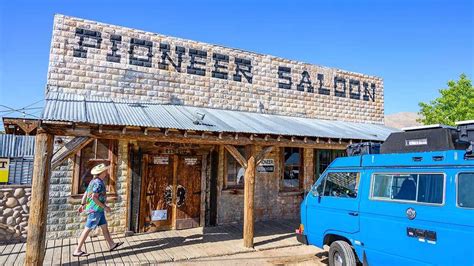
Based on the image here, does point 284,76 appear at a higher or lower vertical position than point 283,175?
higher

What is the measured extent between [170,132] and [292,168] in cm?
583

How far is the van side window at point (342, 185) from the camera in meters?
5.58

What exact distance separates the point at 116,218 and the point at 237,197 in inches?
145

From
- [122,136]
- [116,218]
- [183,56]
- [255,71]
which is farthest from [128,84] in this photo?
[255,71]

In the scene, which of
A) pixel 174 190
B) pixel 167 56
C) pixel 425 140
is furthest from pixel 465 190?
pixel 167 56

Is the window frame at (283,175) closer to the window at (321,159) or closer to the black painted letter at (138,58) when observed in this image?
the window at (321,159)

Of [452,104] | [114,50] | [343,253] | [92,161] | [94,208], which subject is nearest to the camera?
[343,253]

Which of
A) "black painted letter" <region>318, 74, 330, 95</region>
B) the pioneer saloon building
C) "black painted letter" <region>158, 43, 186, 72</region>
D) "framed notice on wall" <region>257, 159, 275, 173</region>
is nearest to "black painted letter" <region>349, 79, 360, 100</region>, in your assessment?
"black painted letter" <region>318, 74, 330, 95</region>

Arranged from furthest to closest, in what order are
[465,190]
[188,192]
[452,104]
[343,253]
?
1. [452,104]
2. [188,192]
3. [343,253]
4. [465,190]

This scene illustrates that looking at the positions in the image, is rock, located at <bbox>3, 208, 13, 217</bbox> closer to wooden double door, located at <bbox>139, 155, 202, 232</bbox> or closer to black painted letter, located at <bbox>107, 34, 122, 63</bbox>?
wooden double door, located at <bbox>139, 155, 202, 232</bbox>

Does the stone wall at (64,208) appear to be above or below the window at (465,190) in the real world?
below

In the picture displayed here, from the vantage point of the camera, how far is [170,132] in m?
6.93

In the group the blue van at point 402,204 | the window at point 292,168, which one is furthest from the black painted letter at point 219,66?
the blue van at point 402,204

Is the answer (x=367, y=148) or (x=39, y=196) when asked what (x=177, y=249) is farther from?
(x=367, y=148)
